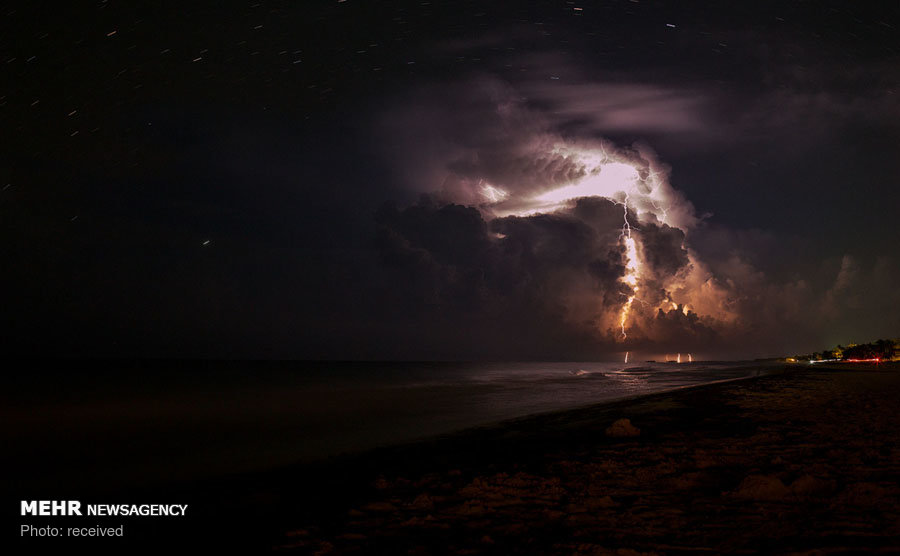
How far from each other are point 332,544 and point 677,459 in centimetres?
597

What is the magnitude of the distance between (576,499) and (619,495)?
0.59 metres

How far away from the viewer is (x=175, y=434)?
2092 centimetres

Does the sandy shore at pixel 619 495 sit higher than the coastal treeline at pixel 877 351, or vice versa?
the sandy shore at pixel 619 495

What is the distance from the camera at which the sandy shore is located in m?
5.06

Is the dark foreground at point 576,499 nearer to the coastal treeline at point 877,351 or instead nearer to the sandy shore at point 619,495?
the sandy shore at point 619,495

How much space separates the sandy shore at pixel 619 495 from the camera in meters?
5.06

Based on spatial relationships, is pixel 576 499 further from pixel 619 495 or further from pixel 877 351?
pixel 877 351

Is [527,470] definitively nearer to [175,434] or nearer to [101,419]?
[175,434]

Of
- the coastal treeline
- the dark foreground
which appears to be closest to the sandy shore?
the dark foreground

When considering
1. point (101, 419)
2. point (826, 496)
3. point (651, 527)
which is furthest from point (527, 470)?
point (101, 419)

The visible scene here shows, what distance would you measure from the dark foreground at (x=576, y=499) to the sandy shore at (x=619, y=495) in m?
0.03

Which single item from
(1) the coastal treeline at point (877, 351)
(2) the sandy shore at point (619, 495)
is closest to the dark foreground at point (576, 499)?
(2) the sandy shore at point (619, 495)

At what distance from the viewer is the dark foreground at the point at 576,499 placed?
5117 millimetres

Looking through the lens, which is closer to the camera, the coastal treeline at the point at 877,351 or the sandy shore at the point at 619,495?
the sandy shore at the point at 619,495
